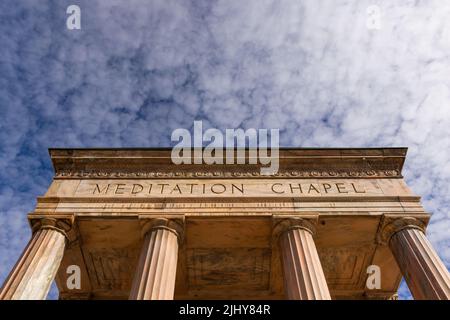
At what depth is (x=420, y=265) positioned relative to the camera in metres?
17.6

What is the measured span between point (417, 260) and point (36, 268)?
18.0m

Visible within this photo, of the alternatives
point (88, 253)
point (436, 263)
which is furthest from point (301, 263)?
point (88, 253)

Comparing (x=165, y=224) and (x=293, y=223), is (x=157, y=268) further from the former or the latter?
(x=293, y=223)

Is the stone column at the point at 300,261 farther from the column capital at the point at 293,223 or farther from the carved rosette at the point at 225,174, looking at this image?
the carved rosette at the point at 225,174

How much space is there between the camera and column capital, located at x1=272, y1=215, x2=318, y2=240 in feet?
65.2

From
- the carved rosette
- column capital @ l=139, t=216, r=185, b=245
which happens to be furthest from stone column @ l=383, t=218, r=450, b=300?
column capital @ l=139, t=216, r=185, b=245

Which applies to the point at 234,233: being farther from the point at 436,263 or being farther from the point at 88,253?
the point at 436,263

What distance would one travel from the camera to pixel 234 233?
21.2 metres

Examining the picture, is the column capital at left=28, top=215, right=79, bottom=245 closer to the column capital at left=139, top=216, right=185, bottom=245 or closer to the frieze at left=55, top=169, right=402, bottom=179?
the column capital at left=139, top=216, right=185, bottom=245

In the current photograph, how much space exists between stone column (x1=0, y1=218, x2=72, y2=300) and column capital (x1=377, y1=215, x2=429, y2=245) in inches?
669

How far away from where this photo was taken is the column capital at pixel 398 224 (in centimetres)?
1971

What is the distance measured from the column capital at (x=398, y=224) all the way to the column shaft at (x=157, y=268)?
A: 1131 cm
